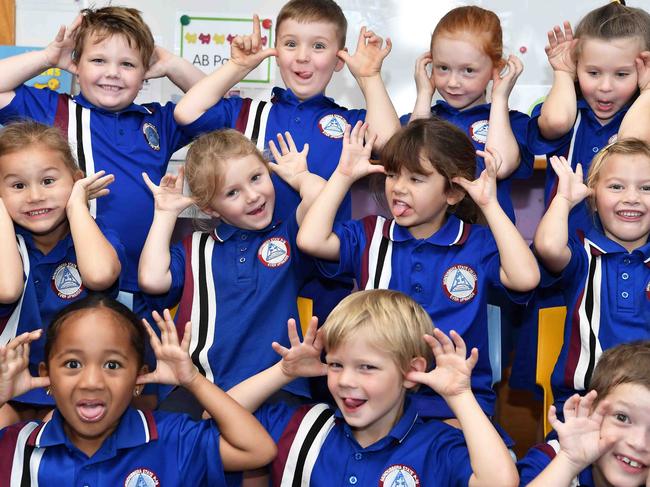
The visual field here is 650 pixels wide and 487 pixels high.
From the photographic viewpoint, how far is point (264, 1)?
328 cm

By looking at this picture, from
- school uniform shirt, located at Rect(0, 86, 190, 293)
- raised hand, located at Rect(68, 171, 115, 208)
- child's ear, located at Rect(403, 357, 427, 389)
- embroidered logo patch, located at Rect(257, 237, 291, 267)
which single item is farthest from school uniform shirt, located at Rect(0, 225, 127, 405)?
child's ear, located at Rect(403, 357, 427, 389)

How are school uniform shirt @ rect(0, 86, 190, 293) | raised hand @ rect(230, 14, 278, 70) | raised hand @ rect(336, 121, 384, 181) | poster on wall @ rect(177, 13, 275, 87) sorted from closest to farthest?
raised hand @ rect(336, 121, 384, 181)
school uniform shirt @ rect(0, 86, 190, 293)
raised hand @ rect(230, 14, 278, 70)
poster on wall @ rect(177, 13, 275, 87)

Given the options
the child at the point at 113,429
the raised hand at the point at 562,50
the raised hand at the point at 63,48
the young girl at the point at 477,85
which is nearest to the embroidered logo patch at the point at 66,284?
the child at the point at 113,429

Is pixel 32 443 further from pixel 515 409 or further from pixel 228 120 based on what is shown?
pixel 515 409

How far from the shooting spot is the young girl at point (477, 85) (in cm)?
264

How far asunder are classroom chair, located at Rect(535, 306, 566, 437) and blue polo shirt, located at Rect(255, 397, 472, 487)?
0.39 m

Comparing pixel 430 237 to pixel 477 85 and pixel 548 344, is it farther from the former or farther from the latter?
pixel 477 85

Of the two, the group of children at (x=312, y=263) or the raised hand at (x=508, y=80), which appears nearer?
the group of children at (x=312, y=263)

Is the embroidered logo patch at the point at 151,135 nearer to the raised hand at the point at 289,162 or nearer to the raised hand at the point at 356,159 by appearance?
the raised hand at the point at 289,162

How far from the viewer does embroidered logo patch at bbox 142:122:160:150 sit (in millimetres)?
2705

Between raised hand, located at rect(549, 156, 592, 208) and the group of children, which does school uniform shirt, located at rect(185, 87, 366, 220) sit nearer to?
the group of children

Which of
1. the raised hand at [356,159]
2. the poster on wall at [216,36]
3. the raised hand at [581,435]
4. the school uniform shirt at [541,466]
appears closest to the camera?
the raised hand at [581,435]

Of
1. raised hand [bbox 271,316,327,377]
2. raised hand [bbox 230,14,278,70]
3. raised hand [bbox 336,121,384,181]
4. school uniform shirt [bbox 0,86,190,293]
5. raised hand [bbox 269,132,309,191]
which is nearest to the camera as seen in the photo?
raised hand [bbox 271,316,327,377]

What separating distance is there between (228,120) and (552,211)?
977 mm
